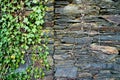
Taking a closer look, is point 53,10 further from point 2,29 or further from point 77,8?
point 2,29

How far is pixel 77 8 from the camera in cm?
287

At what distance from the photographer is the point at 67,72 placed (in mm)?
2895

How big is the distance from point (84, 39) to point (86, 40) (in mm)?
26

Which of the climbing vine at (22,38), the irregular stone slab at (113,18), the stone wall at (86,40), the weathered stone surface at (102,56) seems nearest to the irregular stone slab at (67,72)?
the stone wall at (86,40)

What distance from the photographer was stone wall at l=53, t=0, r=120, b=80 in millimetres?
2867

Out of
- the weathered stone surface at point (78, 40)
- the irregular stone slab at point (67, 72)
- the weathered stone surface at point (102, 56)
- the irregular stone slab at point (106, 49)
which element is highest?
the weathered stone surface at point (78, 40)

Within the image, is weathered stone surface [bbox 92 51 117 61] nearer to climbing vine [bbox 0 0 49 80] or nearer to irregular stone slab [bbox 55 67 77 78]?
irregular stone slab [bbox 55 67 77 78]

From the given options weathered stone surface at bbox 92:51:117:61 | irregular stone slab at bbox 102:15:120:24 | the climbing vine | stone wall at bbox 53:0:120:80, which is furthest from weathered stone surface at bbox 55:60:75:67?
irregular stone slab at bbox 102:15:120:24

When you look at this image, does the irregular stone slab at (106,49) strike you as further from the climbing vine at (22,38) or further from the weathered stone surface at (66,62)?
the climbing vine at (22,38)

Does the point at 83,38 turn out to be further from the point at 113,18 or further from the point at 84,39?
the point at 113,18

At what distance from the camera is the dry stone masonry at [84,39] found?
287 cm

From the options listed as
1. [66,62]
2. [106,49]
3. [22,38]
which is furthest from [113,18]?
[22,38]

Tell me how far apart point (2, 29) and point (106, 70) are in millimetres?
1317

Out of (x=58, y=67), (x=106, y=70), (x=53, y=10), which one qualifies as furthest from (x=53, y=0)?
(x=106, y=70)
